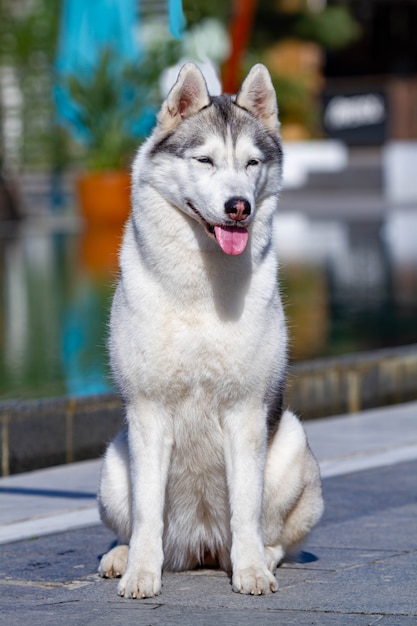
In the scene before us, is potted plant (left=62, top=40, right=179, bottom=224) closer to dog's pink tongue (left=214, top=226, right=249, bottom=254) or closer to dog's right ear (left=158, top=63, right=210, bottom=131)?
dog's right ear (left=158, top=63, right=210, bottom=131)

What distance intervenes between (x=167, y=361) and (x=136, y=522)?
551mm

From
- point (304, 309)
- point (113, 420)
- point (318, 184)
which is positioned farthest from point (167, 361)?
point (318, 184)

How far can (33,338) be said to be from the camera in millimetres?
12367

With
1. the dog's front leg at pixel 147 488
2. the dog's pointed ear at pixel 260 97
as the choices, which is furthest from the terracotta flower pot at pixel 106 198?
the dog's front leg at pixel 147 488

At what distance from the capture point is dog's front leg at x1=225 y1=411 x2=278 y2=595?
4.68m

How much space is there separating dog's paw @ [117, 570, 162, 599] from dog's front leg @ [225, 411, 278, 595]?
26cm

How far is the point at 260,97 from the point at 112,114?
86.9 ft

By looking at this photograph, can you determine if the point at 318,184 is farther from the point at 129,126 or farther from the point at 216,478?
the point at 216,478

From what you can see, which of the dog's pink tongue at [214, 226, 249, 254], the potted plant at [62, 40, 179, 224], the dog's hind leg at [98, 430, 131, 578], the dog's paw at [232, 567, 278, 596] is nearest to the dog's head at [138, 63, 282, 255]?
the dog's pink tongue at [214, 226, 249, 254]

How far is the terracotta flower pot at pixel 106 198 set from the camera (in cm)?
2936

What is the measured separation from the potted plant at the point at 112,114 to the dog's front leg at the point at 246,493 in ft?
81.5

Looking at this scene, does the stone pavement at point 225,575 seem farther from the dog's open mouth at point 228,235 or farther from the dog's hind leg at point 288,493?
the dog's open mouth at point 228,235

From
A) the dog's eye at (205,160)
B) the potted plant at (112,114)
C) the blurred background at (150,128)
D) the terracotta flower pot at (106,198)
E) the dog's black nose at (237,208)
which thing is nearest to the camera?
the dog's black nose at (237,208)

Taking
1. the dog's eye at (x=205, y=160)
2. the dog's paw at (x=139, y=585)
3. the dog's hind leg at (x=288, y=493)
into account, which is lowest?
the dog's paw at (x=139, y=585)
